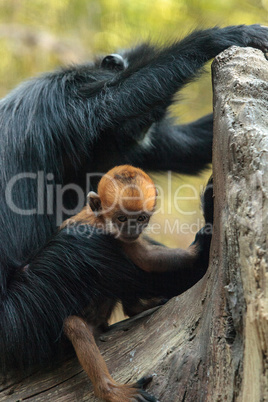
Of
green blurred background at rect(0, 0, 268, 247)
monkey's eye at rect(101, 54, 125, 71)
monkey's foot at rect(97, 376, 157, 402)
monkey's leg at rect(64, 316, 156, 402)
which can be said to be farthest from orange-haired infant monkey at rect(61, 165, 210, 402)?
green blurred background at rect(0, 0, 268, 247)

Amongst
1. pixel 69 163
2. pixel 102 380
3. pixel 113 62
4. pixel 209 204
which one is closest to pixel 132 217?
pixel 209 204

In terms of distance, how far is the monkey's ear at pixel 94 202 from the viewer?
2.58 m

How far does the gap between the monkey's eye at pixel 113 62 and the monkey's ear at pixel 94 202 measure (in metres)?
1.04

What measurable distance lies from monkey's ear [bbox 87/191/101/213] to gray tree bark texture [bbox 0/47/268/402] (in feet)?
1.94

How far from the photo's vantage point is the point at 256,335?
1.54 meters

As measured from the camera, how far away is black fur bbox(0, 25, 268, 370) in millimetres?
2426

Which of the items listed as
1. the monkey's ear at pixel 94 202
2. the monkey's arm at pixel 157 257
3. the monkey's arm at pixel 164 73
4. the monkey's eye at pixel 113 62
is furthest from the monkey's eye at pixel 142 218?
the monkey's eye at pixel 113 62

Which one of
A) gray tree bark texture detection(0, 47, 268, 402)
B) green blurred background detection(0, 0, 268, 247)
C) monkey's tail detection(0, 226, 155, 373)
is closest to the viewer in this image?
gray tree bark texture detection(0, 47, 268, 402)

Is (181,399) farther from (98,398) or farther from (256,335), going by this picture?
(256,335)

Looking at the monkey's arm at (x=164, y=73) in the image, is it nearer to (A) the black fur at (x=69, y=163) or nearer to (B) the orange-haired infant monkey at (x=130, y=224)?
(A) the black fur at (x=69, y=163)

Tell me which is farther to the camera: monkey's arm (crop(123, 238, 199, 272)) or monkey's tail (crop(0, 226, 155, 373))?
monkey's arm (crop(123, 238, 199, 272))

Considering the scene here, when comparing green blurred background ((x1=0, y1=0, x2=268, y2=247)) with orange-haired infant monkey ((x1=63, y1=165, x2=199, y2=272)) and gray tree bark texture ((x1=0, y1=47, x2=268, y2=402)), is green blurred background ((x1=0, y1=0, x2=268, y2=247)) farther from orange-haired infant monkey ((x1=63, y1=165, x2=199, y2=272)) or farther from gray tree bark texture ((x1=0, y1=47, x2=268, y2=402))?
gray tree bark texture ((x1=0, y1=47, x2=268, y2=402))

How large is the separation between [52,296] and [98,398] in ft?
1.69

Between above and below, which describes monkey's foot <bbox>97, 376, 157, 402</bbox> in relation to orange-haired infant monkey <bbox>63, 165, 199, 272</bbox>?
below
